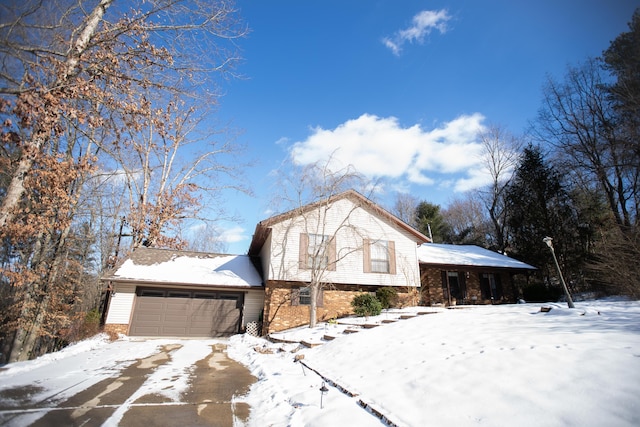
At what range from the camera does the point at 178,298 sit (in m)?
14.1

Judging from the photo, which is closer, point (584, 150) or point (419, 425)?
point (419, 425)

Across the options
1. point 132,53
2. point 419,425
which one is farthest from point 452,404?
point 132,53

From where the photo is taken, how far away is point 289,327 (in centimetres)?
1301

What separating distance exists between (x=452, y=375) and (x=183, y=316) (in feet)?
44.4

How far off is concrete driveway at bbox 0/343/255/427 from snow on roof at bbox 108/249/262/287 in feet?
26.5

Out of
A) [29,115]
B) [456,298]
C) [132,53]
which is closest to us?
[29,115]

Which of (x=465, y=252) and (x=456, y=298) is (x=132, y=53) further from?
(x=465, y=252)

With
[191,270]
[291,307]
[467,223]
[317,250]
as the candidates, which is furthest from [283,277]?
[467,223]

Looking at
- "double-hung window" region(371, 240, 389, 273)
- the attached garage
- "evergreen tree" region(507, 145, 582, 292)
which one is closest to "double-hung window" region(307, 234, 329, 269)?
"double-hung window" region(371, 240, 389, 273)

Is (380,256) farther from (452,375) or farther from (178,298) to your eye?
(452,375)

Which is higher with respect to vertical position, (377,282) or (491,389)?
(377,282)

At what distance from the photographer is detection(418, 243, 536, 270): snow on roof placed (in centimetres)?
1638

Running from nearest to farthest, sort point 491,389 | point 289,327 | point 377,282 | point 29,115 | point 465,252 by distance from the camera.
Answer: point 491,389, point 29,115, point 289,327, point 377,282, point 465,252

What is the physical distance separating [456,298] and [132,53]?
724 inches
